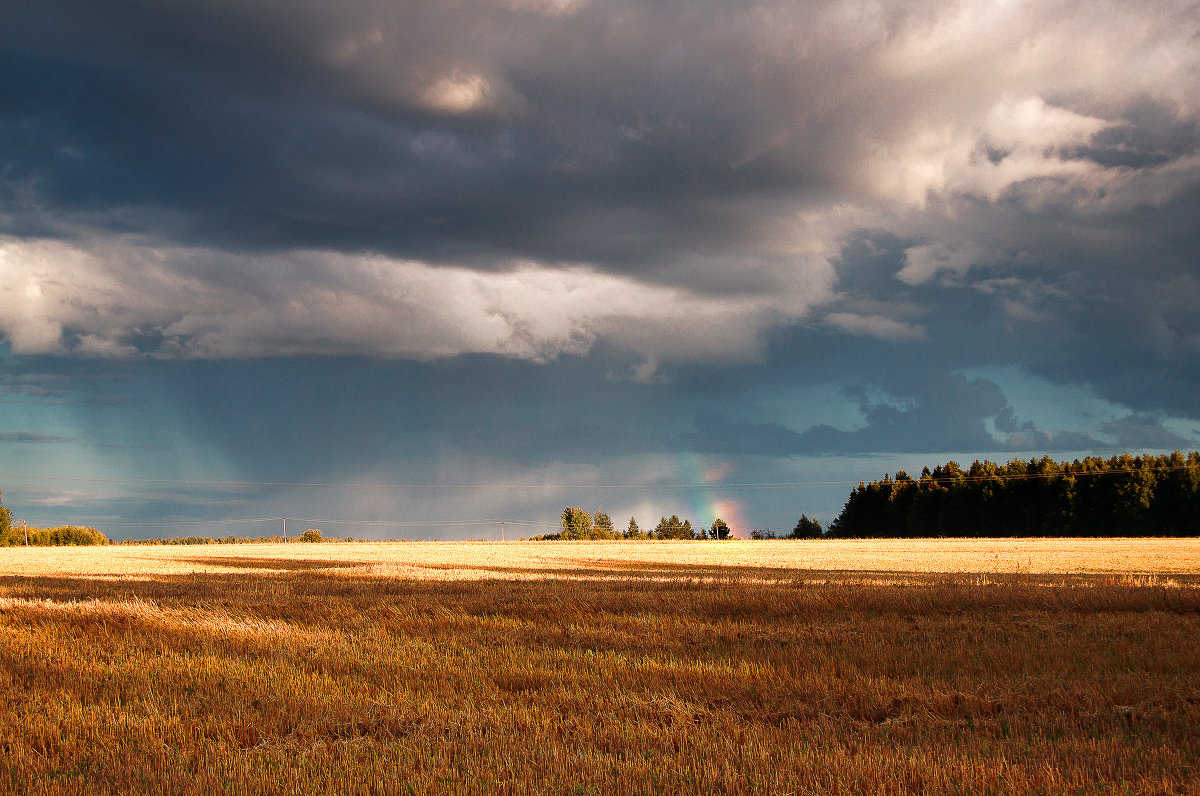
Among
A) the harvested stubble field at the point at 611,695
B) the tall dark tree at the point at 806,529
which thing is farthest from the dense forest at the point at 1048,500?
the harvested stubble field at the point at 611,695

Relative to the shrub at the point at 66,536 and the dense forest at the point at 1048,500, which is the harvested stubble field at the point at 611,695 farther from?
the shrub at the point at 66,536

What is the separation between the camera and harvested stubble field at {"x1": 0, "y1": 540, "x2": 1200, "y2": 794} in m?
7.68

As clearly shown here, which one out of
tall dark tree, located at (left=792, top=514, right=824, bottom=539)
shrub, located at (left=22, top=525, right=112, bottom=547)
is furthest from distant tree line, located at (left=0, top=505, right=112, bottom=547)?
tall dark tree, located at (left=792, top=514, right=824, bottom=539)

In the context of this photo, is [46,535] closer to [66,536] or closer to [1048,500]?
[66,536]

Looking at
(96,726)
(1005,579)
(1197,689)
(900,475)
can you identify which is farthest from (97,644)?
(900,475)

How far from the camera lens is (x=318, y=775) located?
7.70 meters

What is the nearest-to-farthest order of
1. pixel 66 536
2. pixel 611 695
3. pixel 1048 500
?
pixel 611 695
pixel 1048 500
pixel 66 536

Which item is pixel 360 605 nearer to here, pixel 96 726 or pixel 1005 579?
pixel 96 726

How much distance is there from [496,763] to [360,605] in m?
14.6

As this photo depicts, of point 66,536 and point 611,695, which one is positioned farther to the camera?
point 66,536

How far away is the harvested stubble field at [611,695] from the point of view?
25.2 ft

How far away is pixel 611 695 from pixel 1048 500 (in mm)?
138968

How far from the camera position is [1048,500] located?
129750 millimetres

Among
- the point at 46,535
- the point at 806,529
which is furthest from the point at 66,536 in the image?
the point at 806,529
